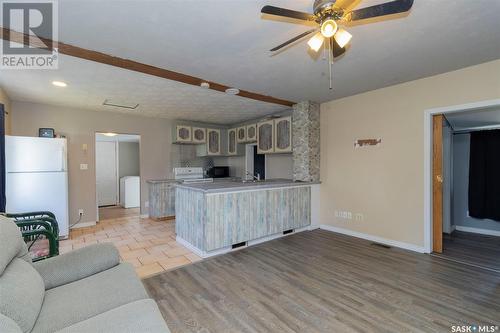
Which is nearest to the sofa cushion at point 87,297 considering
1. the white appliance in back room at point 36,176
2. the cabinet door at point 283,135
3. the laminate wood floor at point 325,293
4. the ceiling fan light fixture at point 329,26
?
the laminate wood floor at point 325,293

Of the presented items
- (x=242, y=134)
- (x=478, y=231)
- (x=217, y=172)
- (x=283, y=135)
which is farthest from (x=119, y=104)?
(x=478, y=231)

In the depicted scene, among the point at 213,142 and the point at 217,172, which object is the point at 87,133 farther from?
the point at 217,172

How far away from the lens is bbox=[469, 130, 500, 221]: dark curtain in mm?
4102

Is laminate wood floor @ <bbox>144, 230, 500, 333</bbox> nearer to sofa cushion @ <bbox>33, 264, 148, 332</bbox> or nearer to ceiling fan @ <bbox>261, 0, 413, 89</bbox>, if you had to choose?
sofa cushion @ <bbox>33, 264, 148, 332</bbox>

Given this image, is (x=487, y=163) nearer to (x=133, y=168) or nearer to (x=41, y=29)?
(x=41, y=29)

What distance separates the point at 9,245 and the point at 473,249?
5.21 m

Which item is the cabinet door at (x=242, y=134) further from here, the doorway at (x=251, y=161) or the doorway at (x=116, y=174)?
the doorway at (x=116, y=174)

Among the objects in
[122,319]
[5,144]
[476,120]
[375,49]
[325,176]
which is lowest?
[122,319]

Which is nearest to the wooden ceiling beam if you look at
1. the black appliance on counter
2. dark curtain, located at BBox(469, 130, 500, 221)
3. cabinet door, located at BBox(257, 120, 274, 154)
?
cabinet door, located at BBox(257, 120, 274, 154)

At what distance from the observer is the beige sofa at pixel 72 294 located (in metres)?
1.05

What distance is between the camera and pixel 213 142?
6.25 metres

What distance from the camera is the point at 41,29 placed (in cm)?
208

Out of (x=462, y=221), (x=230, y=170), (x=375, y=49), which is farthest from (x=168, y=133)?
(x=462, y=221)

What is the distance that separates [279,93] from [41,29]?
3.06 m
